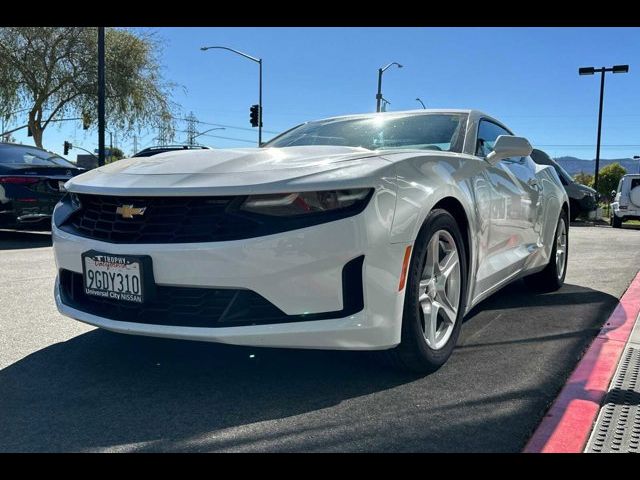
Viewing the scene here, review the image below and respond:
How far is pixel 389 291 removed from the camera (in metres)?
2.48

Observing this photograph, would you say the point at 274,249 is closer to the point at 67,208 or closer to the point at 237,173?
the point at 237,173

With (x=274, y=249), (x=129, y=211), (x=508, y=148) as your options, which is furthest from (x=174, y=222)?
(x=508, y=148)

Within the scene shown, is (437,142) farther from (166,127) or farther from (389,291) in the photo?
(166,127)

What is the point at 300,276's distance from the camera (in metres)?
2.37

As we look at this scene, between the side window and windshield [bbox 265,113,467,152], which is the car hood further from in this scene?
the side window

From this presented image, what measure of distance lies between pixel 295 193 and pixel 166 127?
83.8 feet

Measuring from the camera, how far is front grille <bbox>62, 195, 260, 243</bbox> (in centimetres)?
241

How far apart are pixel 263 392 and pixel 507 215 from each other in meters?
2.04

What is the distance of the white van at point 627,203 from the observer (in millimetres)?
17812

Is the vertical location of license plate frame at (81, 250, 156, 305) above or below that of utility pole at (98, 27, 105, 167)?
below

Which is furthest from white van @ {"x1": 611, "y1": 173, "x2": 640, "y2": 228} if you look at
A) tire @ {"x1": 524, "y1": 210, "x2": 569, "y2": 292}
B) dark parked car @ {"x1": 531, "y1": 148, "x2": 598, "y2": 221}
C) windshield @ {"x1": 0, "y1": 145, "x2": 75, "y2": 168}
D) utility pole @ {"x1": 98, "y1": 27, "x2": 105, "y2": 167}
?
windshield @ {"x1": 0, "y1": 145, "x2": 75, "y2": 168}

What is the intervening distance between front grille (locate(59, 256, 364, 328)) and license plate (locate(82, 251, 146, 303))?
59 millimetres
